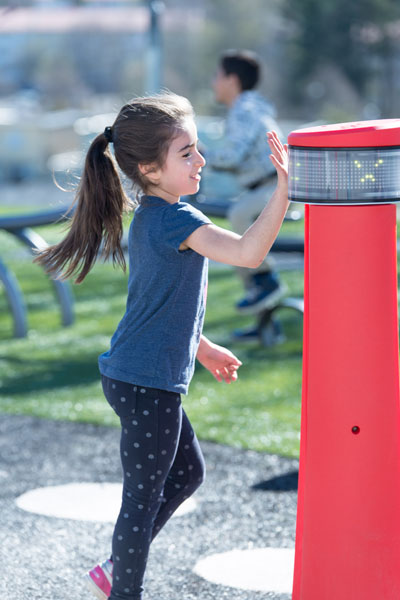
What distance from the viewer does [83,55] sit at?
53.2 m

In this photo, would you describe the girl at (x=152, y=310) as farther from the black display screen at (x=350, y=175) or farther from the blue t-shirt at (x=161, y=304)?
the black display screen at (x=350, y=175)

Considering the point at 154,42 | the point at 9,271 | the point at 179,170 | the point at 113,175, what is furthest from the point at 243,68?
the point at 154,42

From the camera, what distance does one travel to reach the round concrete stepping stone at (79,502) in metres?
3.56

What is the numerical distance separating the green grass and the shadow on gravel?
0.98 ft

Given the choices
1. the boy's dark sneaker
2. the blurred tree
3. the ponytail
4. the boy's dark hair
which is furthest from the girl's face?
the blurred tree

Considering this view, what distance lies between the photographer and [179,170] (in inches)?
98.5

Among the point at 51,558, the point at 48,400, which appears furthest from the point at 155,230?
the point at 48,400

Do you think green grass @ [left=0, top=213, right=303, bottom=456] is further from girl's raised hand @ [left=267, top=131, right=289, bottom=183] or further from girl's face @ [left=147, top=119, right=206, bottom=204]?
girl's raised hand @ [left=267, top=131, right=289, bottom=183]

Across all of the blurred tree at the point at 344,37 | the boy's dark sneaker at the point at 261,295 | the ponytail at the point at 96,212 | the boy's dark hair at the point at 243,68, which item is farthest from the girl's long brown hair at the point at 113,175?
the blurred tree at the point at 344,37

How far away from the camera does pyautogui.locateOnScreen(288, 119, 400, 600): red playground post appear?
2234mm

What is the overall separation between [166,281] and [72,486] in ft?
5.46

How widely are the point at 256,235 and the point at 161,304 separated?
313 millimetres

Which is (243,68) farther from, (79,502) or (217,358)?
(217,358)

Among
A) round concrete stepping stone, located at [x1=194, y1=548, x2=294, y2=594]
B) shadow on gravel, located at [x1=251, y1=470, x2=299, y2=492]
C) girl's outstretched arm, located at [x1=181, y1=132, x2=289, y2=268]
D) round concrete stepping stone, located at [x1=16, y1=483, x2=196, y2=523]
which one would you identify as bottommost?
shadow on gravel, located at [x1=251, y1=470, x2=299, y2=492]
